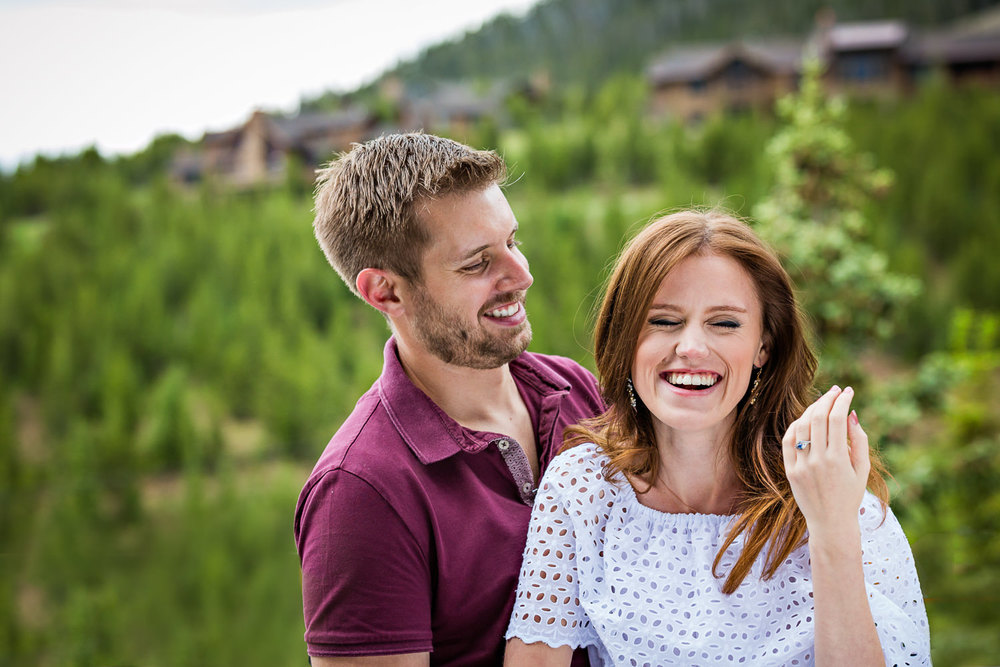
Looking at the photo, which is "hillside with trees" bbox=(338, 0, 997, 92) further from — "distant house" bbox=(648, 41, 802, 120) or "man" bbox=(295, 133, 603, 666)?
"man" bbox=(295, 133, 603, 666)

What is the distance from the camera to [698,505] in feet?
4.77

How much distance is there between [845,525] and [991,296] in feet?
38.3

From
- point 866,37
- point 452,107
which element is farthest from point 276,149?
point 866,37

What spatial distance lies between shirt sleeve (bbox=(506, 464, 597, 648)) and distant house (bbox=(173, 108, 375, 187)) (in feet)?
41.3

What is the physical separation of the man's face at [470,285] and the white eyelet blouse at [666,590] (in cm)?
27

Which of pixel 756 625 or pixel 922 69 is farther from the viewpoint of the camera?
pixel 922 69

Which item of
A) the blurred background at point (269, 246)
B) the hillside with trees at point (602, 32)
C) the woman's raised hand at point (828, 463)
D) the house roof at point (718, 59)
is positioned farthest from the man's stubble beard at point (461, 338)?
the hillside with trees at point (602, 32)

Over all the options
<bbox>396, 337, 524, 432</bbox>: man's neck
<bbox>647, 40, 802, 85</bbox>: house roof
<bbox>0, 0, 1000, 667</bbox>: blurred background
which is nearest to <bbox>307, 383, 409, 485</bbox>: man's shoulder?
<bbox>396, 337, 524, 432</bbox>: man's neck

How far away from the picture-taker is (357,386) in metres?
12.2

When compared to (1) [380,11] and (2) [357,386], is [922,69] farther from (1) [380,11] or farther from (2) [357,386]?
(2) [357,386]

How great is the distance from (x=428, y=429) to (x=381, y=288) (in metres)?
0.29

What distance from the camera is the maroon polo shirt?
130cm

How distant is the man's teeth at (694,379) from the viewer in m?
1.37

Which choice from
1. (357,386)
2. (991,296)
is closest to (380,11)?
(357,386)
